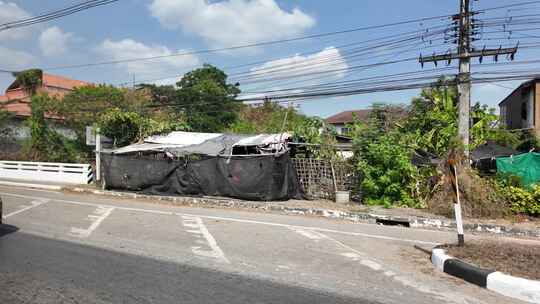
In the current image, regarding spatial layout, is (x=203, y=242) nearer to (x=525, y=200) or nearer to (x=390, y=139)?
(x=390, y=139)

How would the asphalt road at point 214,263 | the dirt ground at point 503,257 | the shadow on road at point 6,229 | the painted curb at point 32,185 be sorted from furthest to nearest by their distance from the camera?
the painted curb at point 32,185 < the shadow on road at point 6,229 < the dirt ground at point 503,257 < the asphalt road at point 214,263

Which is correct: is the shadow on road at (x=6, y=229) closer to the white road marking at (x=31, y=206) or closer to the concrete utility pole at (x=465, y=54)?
the white road marking at (x=31, y=206)

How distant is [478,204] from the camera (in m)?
12.8

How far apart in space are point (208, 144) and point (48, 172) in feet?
37.4

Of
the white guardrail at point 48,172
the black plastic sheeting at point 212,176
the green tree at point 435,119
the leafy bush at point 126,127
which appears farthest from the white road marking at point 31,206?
the green tree at point 435,119

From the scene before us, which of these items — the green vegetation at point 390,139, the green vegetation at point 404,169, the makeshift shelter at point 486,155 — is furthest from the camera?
the makeshift shelter at point 486,155

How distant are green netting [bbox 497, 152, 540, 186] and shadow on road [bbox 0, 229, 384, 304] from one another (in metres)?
11.4

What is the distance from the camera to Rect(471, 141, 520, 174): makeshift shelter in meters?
15.0

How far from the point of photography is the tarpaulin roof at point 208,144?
17.1m

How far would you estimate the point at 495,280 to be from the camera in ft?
18.3

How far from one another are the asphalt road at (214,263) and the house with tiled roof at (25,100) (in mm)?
20795

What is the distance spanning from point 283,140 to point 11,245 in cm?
1096

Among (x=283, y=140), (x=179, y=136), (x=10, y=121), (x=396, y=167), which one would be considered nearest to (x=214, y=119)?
(x=10, y=121)

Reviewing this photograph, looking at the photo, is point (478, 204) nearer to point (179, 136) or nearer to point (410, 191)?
point (410, 191)
